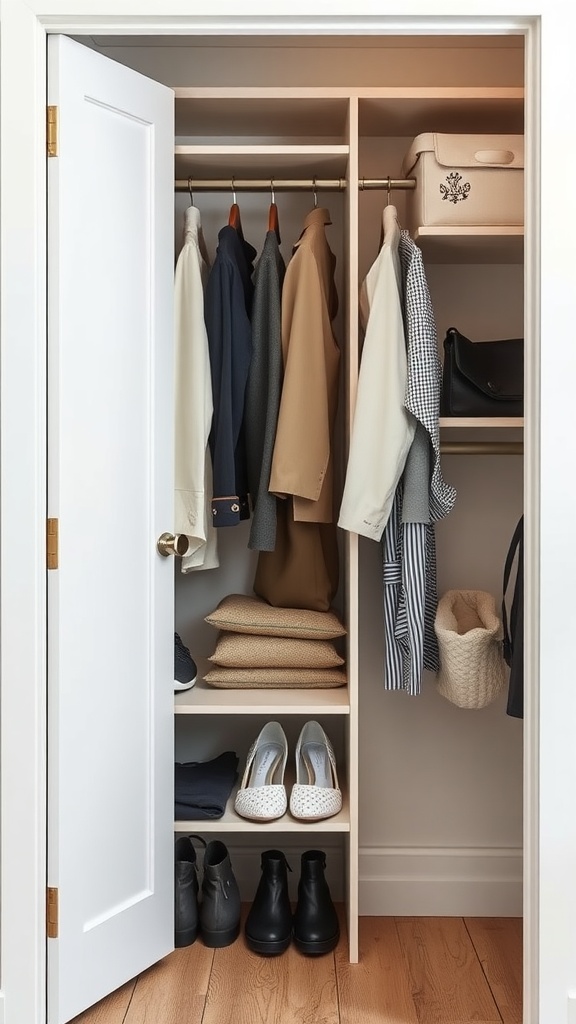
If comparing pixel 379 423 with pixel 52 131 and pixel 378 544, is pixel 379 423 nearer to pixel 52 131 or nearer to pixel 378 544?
pixel 378 544

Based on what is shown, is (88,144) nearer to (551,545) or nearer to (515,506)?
(551,545)

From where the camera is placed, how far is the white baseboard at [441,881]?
2.60 m

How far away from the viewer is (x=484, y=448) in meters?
2.45

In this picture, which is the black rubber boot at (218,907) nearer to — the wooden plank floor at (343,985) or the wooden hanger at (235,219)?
the wooden plank floor at (343,985)

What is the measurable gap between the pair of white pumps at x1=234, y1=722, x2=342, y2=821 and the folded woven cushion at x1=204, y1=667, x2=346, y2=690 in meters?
0.18

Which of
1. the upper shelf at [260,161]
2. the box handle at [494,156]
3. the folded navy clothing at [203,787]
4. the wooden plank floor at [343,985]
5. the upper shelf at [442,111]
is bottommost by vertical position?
the wooden plank floor at [343,985]

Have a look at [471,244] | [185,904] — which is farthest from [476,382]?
[185,904]

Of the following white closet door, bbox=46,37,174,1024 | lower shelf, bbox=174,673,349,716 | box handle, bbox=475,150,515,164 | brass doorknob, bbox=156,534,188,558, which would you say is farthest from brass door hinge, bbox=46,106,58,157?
lower shelf, bbox=174,673,349,716

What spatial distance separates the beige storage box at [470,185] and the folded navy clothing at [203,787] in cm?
148

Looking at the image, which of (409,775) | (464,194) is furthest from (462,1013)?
(464,194)

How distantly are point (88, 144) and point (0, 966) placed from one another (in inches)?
66.7

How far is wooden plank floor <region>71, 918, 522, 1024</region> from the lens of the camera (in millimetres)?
2074

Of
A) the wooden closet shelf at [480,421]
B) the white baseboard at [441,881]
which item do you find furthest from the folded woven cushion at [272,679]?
the wooden closet shelf at [480,421]

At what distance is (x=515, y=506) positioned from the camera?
2664 millimetres
